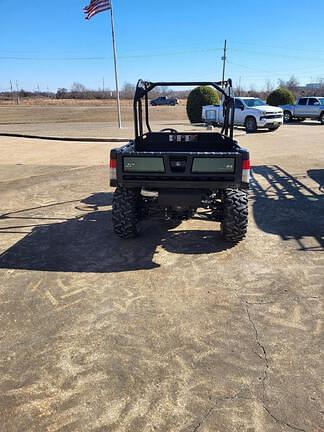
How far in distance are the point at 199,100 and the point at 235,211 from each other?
21.0m

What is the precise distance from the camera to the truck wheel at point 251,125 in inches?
817

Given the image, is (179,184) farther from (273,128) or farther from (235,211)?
(273,128)

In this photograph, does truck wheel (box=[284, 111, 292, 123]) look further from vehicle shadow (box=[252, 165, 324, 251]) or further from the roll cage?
the roll cage

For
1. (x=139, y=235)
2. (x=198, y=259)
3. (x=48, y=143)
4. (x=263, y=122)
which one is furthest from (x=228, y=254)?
(x=263, y=122)

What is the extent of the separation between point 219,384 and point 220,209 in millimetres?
2695

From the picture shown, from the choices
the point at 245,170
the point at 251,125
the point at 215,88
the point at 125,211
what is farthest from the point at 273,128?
the point at 125,211

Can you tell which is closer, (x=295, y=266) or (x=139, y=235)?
(x=295, y=266)

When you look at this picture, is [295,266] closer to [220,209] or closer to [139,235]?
[220,209]

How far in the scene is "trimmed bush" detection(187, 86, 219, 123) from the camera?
24.3 m

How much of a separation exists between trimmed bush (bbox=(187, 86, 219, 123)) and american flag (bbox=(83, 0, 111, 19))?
22.7 ft

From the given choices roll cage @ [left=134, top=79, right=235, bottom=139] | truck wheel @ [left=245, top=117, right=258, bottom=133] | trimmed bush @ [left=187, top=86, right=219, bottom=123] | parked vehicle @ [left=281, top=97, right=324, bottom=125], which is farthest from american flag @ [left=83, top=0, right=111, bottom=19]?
roll cage @ [left=134, top=79, right=235, bottom=139]

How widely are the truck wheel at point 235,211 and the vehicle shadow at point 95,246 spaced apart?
31 cm

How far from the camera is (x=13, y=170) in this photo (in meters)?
11.0

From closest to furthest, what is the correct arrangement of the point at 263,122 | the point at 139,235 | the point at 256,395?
the point at 256,395, the point at 139,235, the point at 263,122
